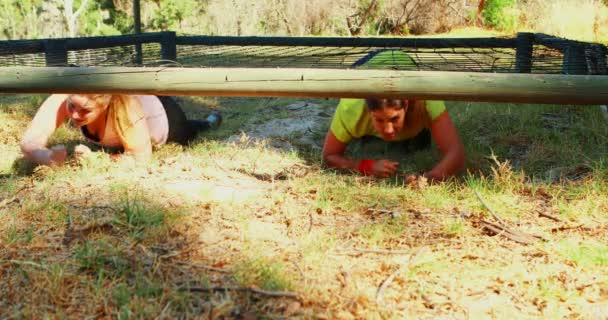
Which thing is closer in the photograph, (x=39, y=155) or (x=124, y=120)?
(x=39, y=155)

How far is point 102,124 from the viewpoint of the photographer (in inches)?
180

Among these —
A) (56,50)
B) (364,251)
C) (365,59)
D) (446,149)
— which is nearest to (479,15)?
(365,59)

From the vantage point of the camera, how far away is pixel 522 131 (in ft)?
15.8

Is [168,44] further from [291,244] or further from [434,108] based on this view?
[291,244]

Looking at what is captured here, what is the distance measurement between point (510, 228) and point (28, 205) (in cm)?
213

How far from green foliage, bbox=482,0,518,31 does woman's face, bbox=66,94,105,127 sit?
13.2 meters

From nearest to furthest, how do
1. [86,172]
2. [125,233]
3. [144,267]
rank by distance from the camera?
[144,267] → [125,233] → [86,172]

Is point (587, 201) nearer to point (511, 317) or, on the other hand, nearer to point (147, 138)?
point (511, 317)

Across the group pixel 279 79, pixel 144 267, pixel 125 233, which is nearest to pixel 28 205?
pixel 125 233

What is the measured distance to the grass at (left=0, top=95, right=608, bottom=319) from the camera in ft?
6.77

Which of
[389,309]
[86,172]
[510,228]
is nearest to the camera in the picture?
[389,309]

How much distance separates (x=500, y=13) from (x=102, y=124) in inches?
529

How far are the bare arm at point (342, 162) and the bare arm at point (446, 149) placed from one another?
0.24m

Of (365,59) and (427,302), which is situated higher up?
(365,59)
